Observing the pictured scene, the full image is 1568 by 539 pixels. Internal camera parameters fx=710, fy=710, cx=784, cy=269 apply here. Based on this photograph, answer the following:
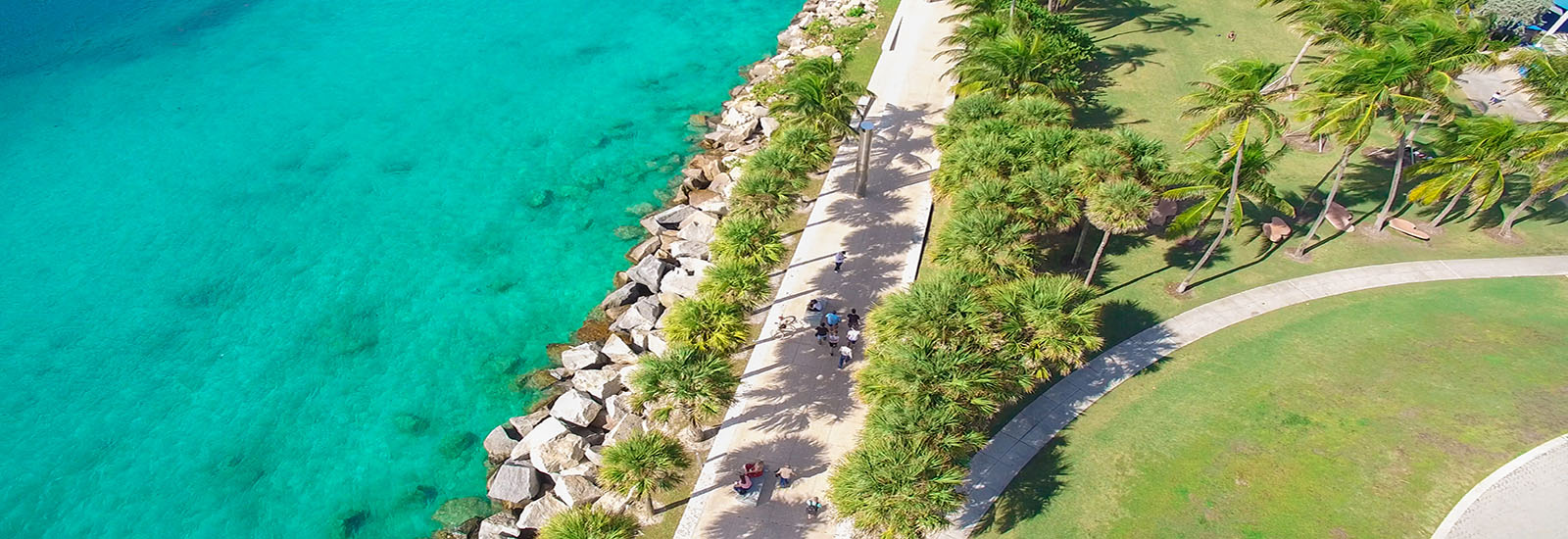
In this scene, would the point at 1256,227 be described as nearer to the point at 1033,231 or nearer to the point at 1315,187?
the point at 1315,187

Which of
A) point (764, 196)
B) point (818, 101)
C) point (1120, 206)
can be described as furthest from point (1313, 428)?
point (818, 101)

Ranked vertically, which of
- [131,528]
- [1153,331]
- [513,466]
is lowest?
[131,528]

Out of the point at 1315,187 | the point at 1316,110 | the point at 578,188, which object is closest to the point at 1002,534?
the point at 1316,110

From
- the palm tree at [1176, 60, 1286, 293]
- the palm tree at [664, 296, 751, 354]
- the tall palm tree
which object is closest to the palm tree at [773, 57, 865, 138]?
the palm tree at [664, 296, 751, 354]

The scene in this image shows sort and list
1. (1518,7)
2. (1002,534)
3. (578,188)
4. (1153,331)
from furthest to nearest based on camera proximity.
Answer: (1518,7), (578,188), (1153,331), (1002,534)

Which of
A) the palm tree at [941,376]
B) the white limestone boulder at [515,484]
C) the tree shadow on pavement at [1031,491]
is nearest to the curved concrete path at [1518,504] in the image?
the tree shadow on pavement at [1031,491]

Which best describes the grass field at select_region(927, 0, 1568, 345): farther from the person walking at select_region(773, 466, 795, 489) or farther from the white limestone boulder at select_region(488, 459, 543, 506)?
the white limestone boulder at select_region(488, 459, 543, 506)

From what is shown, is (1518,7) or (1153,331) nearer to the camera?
(1153,331)
